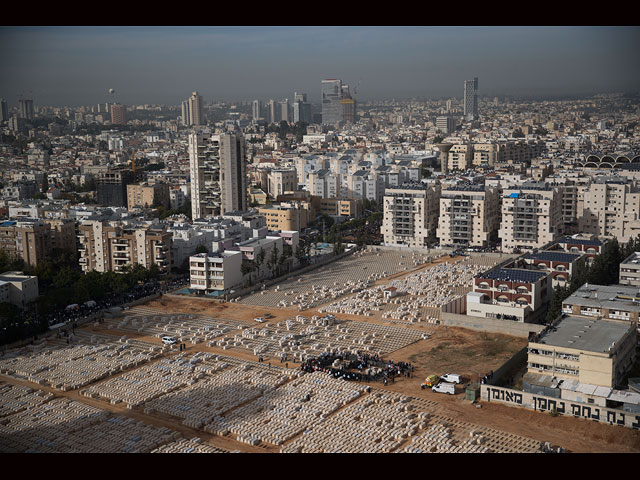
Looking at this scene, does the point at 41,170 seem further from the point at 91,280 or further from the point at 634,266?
the point at 634,266

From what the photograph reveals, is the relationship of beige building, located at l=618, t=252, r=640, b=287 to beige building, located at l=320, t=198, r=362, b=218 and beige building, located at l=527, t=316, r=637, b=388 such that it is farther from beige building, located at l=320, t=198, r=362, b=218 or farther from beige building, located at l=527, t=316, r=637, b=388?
beige building, located at l=320, t=198, r=362, b=218

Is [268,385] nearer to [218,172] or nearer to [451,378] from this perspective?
[451,378]

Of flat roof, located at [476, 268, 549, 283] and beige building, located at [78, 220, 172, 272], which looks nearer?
flat roof, located at [476, 268, 549, 283]

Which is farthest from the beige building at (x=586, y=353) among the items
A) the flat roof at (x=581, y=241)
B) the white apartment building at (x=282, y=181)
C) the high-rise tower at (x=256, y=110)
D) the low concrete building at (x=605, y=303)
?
the high-rise tower at (x=256, y=110)

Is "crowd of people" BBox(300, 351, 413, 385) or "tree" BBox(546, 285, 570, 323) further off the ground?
"tree" BBox(546, 285, 570, 323)

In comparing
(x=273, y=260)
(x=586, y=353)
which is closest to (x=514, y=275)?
(x=586, y=353)

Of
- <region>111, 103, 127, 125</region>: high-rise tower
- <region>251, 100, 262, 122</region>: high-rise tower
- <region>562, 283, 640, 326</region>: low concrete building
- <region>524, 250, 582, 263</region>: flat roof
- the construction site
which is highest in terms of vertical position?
<region>251, 100, 262, 122</region>: high-rise tower

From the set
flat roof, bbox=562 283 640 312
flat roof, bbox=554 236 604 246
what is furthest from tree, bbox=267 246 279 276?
flat roof, bbox=562 283 640 312

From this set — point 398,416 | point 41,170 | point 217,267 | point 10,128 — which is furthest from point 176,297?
point 41,170
